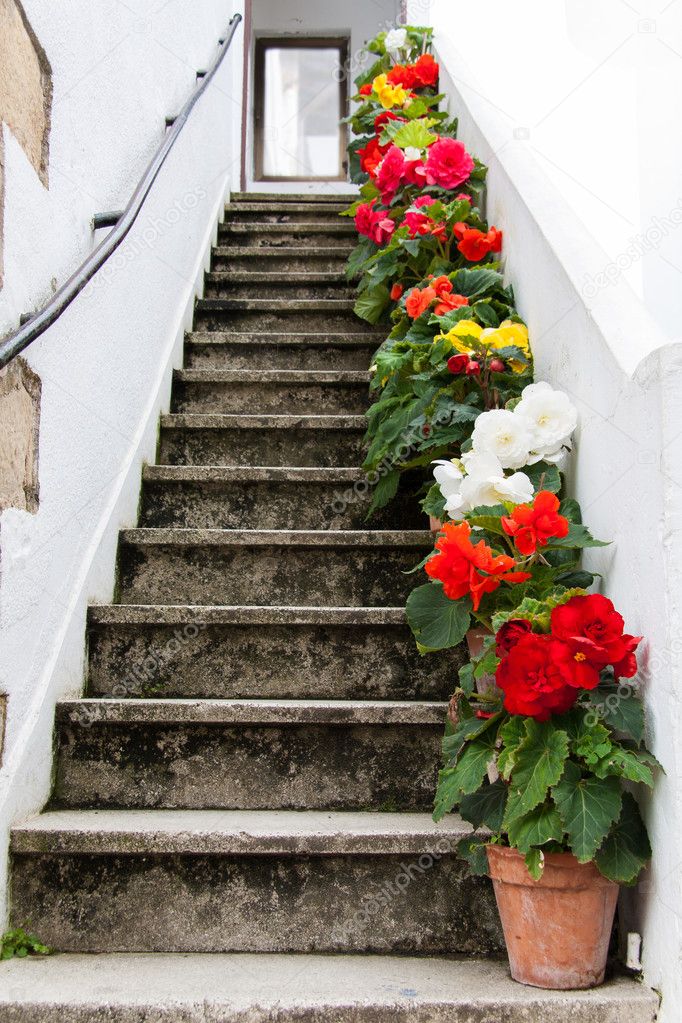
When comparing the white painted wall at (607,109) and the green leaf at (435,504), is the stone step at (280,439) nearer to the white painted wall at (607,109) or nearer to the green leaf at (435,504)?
the green leaf at (435,504)

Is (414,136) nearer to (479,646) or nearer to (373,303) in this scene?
(373,303)

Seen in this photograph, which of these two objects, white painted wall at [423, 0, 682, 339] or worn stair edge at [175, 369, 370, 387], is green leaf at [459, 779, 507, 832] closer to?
worn stair edge at [175, 369, 370, 387]

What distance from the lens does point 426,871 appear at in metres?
1.48

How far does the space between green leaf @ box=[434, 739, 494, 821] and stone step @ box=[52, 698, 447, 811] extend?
0.34 m

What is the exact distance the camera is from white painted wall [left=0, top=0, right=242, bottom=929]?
63.4 inches

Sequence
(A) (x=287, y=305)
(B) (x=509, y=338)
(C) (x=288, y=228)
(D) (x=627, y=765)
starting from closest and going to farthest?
(D) (x=627, y=765) → (B) (x=509, y=338) → (A) (x=287, y=305) → (C) (x=288, y=228)

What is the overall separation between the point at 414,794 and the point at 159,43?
7.61 feet

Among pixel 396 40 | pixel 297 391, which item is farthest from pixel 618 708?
pixel 396 40

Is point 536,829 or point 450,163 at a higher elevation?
point 450,163

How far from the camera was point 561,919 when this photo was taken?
1.25 metres

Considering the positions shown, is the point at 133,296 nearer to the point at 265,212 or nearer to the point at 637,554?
the point at 637,554

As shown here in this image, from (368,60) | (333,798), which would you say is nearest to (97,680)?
(333,798)

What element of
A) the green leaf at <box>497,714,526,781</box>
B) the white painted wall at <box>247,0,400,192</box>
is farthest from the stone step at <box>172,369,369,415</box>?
the white painted wall at <box>247,0,400,192</box>

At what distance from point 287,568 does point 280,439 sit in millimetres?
567
